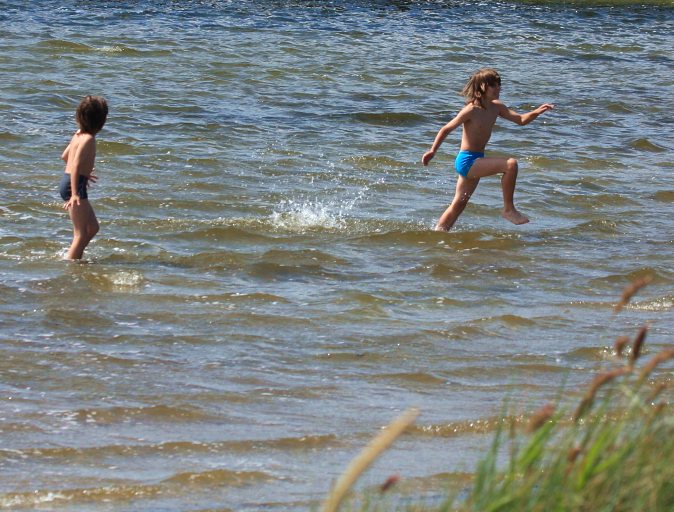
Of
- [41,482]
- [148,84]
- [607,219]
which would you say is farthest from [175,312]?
[148,84]

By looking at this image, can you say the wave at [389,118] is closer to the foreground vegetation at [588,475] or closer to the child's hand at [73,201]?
the child's hand at [73,201]

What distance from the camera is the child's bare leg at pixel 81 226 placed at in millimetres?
8633

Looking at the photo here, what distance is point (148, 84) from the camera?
1697 centimetres

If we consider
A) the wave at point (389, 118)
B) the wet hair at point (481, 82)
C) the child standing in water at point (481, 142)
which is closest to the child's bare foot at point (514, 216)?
the child standing in water at point (481, 142)

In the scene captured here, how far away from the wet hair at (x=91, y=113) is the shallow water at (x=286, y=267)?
1.00 meters

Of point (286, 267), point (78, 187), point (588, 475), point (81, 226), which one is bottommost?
point (286, 267)

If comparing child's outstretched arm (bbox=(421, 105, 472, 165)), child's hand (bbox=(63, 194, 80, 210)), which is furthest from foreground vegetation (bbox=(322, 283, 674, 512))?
child's outstretched arm (bbox=(421, 105, 472, 165))

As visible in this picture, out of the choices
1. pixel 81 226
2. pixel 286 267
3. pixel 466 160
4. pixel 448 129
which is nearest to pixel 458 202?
pixel 466 160

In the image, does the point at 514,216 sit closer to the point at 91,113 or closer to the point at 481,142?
the point at 481,142

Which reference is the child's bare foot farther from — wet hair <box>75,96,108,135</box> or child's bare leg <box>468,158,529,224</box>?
wet hair <box>75,96,108,135</box>

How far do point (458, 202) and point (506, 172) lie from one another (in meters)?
0.49

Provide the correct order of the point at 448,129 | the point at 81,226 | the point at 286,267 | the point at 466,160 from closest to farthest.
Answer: the point at 81,226 → the point at 286,267 → the point at 448,129 → the point at 466,160

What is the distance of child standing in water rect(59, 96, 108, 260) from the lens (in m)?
8.54

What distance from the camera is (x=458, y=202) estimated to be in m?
10.3
